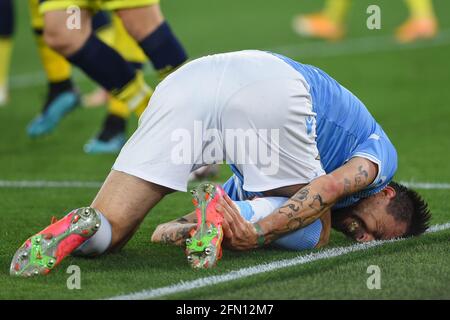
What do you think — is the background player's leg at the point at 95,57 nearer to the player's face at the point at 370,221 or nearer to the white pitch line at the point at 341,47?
the player's face at the point at 370,221

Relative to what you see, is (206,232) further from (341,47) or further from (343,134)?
(341,47)

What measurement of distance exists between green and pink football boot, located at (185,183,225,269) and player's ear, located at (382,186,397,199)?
0.87 meters

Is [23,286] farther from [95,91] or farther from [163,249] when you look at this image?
[95,91]

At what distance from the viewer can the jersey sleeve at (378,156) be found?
4926mm

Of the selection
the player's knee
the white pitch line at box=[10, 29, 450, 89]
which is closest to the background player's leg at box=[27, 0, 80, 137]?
the player's knee

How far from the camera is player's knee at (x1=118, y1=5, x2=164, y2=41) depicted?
676 cm

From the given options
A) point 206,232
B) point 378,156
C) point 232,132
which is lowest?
point 206,232

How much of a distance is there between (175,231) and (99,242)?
0.49m

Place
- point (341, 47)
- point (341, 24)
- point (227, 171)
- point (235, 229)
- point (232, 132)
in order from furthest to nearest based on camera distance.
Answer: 1. point (341, 24)
2. point (341, 47)
3. point (227, 171)
4. point (232, 132)
5. point (235, 229)

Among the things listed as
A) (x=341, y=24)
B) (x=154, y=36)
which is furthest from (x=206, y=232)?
(x=341, y=24)

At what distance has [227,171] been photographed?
734 cm

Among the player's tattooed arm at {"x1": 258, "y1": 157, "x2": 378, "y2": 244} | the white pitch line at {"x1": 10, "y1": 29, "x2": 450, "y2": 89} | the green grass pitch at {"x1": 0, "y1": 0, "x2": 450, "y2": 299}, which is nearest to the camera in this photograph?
the green grass pitch at {"x1": 0, "y1": 0, "x2": 450, "y2": 299}

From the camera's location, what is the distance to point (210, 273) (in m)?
4.54

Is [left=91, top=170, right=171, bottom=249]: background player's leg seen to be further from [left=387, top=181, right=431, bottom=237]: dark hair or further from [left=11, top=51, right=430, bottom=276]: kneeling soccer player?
[left=387, top=181, right=431, bottom=237]: dark hair
